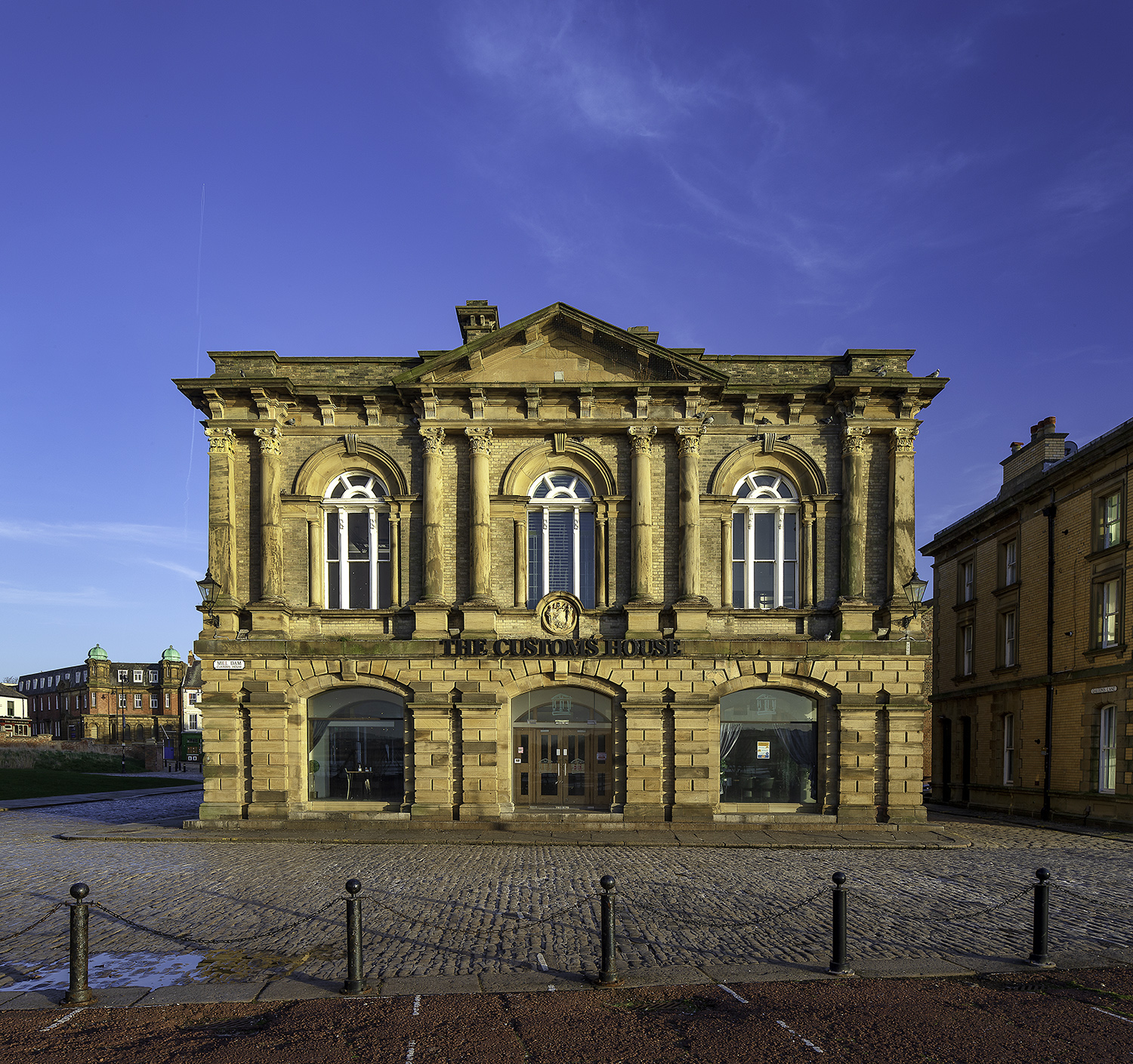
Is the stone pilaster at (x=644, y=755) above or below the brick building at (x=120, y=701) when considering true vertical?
above

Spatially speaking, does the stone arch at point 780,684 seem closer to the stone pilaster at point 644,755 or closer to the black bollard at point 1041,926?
the stone pilaster at point 644,755

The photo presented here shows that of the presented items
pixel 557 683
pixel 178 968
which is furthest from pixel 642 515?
pixel 178 968

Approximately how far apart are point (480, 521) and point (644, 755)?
7.29 metres

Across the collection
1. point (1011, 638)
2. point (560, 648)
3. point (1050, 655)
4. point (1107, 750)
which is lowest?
point (1107, 750)

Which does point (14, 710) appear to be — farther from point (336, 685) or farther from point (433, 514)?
point (433, 514)

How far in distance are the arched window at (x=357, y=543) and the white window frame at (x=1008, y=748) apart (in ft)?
75.9

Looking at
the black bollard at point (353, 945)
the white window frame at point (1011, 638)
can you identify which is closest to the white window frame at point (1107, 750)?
the white window frame at point (1011, 638)

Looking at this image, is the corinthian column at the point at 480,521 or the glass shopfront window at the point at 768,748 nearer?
the corinthian column at the point at 480,521

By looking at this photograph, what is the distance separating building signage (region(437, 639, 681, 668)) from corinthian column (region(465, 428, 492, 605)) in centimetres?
115

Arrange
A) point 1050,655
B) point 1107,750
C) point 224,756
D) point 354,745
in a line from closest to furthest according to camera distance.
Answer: point 224,756 → point 354,745 → point 1107,750 → point 1050,655

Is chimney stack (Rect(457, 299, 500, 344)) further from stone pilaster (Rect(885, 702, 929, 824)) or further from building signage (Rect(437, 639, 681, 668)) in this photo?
stone pilaster (Rect(885, 702, 929, 824))

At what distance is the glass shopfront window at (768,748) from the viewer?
71.2 feet

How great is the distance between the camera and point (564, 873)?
1518 centimetres

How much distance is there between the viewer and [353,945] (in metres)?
8.52
